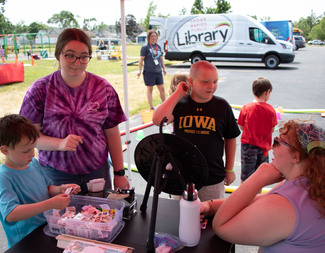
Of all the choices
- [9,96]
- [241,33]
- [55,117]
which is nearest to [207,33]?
[241,33]

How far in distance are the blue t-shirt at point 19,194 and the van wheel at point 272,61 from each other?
14745mm

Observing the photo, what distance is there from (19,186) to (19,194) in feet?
0.13

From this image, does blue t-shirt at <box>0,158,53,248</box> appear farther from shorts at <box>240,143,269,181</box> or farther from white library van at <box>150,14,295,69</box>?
white library van at <box>150,14,295,69</box>

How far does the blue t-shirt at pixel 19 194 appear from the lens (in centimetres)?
135

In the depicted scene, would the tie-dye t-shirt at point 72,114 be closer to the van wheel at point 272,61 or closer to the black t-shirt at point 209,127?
the black t-shirt at point 209,127

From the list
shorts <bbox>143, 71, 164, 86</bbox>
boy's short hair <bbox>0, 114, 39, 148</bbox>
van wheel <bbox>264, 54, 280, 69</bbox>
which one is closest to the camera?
boy's short hair <bbox>0, 114, 39, 148</bbox>

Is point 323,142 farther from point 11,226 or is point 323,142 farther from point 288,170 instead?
point 11,226

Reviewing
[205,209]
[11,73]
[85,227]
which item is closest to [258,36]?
[11,73]

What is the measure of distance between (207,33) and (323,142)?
581 inches

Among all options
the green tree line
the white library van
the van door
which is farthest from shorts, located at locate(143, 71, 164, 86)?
the van door

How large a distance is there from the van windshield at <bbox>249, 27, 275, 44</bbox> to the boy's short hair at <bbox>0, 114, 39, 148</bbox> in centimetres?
1434

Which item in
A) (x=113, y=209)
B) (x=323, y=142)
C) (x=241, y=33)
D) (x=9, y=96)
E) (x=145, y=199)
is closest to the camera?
(x=323, y=142)

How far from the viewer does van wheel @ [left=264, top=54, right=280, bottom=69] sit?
14.4m

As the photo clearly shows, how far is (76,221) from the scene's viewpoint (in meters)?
1.30
